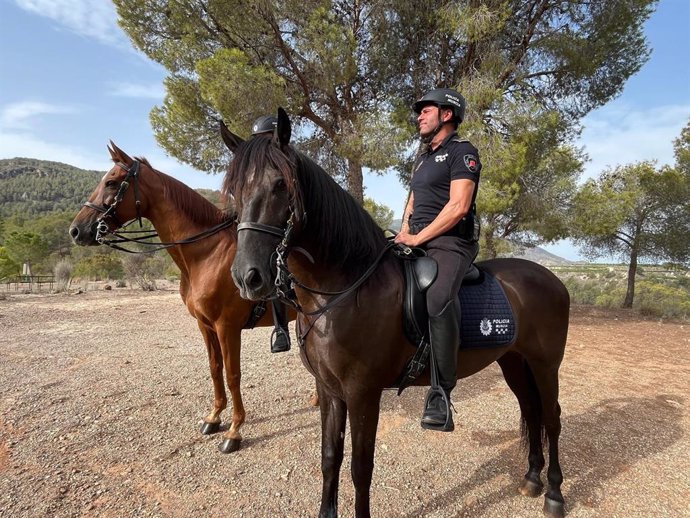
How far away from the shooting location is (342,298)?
194 cm

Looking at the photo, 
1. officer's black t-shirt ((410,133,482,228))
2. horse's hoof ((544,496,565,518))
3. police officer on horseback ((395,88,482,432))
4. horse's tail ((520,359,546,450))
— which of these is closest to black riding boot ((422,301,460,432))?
police officer on horseback ((395,88,482,432))

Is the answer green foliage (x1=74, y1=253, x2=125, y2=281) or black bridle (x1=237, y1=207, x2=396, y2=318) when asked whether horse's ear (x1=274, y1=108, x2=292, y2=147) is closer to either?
black bridle (x1=237, y1=207, x2=396, y2=318)

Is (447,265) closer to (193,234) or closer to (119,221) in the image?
(193,234)

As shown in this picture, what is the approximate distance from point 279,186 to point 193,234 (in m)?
2.18

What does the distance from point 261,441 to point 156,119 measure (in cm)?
855

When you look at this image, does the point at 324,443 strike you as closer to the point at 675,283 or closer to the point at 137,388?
the point at 137,388

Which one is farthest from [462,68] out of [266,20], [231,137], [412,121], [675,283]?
[675,283]

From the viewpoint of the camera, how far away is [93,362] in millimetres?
5770

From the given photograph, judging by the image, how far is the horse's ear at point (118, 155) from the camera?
129 inches

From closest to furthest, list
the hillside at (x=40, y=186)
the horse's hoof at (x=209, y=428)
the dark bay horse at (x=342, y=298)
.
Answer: the dark bay horse at (x=342, y=298) < the horse's hoof at (x=209, y=428) < the hillside at (x=40, y=186)

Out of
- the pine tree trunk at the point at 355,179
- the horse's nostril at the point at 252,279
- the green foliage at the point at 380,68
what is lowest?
the horse's nostril at the point at 252,279

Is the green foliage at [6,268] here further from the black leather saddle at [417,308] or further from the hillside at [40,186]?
the hillside at [40,186]

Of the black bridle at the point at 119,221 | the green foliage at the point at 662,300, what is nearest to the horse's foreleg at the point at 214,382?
the black bridle at the point at 119,221

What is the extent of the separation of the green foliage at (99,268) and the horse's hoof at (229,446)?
22.3 metres
